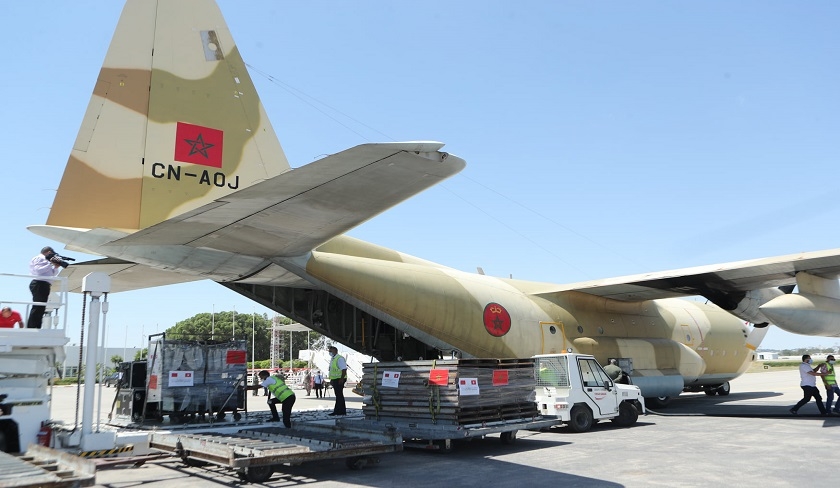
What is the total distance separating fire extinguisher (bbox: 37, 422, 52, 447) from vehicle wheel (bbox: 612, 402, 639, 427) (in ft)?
38.9

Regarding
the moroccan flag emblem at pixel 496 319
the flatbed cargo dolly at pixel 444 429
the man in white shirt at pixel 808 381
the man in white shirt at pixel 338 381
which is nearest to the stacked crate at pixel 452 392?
the flatbed cargo dolly at pixel 444 429

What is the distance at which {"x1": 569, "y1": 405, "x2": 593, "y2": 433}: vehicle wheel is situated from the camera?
531 inches

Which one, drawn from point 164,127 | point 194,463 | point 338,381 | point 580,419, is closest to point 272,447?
point 194,463

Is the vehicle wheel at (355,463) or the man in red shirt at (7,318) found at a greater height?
the man in red shirt at (7,318)

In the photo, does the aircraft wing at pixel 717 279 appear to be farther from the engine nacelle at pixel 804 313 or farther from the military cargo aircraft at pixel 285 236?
the engine nacelle at pixel 804 313

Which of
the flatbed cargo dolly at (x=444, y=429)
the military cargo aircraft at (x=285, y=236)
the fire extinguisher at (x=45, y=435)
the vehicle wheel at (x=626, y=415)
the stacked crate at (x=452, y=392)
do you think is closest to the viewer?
the fire extinguisher at (x=45, y=435)

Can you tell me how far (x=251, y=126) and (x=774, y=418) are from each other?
14672 millimetres

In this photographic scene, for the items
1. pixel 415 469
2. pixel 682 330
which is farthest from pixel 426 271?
pixel 682 330

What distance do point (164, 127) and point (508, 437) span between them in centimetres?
892

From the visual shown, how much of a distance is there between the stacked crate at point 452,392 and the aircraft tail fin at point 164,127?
4.99 metres

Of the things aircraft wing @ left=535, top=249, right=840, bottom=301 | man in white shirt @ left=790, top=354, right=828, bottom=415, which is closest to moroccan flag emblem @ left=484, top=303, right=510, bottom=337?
aircraft wing @ left=535, top=249, right=840, bottom=301

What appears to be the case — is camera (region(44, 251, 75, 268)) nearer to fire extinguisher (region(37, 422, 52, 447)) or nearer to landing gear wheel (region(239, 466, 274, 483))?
fire extinguisher (region(37, 422, 52, 447))

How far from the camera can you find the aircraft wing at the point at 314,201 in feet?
23.9

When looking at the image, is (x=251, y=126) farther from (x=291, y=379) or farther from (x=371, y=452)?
(x=291, y=379)
